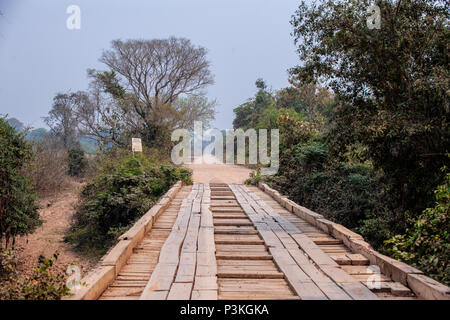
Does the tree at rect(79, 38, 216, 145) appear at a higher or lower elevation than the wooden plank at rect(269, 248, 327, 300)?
higher

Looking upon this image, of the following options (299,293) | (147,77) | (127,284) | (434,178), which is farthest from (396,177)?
(147,77)

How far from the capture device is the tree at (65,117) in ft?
85.8

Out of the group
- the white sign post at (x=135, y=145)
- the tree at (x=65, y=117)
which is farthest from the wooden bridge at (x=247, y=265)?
the tree at (x=65, y=117)

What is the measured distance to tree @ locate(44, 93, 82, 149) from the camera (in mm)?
26141

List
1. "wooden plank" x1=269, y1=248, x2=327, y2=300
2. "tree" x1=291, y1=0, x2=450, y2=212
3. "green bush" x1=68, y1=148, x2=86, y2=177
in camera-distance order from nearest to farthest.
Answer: "wooden plank" x1=269, y1=248, x2=327, y2=300
"tree" x1=291, y1=0, x2=450, y2=212
"green bush" x1=68, y1=148, x2=86, y2=177

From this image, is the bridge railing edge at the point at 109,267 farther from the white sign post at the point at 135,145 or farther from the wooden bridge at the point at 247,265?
the white sign post at the point at 135,145

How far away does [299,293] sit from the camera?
2.84 m

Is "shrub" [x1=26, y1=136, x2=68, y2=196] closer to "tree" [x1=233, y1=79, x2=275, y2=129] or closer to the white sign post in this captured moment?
the white sign post

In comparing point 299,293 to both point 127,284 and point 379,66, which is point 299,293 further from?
point 379,66

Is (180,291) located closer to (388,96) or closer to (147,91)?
(388,96)

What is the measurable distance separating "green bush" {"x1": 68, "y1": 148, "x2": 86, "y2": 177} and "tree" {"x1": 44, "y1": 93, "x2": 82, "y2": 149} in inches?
262

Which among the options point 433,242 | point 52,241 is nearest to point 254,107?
point 52,241

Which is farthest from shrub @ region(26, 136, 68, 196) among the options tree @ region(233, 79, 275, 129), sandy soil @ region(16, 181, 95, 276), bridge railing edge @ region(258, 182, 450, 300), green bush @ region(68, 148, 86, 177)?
tree @ region(233, 79, 275, 129)

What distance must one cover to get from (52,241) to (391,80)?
9.18 metres
